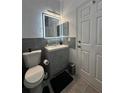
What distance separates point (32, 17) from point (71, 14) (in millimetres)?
1225

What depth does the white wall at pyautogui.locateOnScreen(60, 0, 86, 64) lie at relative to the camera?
3113 mm

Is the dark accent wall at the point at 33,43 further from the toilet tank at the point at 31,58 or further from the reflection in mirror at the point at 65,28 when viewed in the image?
the reflection in mirror at the point at 65,28

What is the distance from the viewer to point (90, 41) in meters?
2.51

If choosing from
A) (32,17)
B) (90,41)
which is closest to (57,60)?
(90,41)

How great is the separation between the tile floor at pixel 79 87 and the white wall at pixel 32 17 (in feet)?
4.80

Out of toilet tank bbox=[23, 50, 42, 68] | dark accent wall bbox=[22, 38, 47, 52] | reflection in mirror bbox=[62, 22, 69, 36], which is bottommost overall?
toilet tank bbox=[23, 50, 42, 68]

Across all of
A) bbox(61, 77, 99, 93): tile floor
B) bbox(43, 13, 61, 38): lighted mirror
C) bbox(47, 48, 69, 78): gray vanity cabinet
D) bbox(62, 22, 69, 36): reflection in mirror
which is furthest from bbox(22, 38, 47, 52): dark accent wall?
bbox(61, 77, 99, 93): tile floor

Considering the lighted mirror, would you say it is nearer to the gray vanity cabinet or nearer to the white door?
the gray vanity cabinet

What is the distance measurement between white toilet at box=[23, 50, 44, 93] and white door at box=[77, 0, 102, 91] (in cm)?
116

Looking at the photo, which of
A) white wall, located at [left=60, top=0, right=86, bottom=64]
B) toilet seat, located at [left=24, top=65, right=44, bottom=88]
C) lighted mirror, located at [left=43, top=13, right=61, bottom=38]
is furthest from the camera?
white wall, located at [left=60, top=0, right=86, bottom=64]

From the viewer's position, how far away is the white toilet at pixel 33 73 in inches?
69.3

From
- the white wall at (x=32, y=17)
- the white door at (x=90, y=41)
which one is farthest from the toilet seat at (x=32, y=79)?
the white door at (x=90, y=41)

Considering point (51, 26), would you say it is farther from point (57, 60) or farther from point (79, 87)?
point (79, 87)

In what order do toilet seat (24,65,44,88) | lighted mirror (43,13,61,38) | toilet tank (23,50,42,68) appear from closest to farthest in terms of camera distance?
toilet seat (24,65,44,88) → toilet tank (23,50,42,68) → lighted mirror (43,13,61,38)
